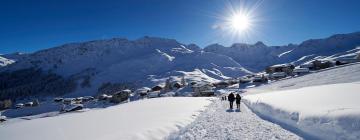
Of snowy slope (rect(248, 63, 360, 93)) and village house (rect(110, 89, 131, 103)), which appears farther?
village house (rect(110, 89, 131, 103))

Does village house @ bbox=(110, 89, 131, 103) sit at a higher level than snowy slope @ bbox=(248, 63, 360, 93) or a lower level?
lower

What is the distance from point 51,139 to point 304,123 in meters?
11.9

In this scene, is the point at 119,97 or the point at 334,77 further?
the point at 119,97

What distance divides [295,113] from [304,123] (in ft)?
7.48

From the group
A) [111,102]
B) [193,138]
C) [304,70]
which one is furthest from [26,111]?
[193,138]

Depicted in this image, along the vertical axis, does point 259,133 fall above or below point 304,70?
below

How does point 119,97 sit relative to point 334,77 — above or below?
below

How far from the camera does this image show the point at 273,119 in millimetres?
19688

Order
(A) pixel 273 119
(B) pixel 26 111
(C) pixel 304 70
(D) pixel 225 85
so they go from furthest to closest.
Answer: (D) pixel 225 85 < (B) pixel 26 111 < (C) pixel 304 70 < (A) pixel 273 119

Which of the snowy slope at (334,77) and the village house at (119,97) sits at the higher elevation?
the snowy slope at (334,77)

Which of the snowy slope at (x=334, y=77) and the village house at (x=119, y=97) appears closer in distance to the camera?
the snowy slope at (x=334, y=77)

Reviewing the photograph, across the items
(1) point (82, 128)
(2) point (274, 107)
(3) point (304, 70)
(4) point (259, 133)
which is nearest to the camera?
(4) point (259, 133)

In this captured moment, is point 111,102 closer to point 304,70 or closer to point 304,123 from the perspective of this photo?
point 304,70

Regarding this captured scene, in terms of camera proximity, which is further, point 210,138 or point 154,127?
point 154,127
